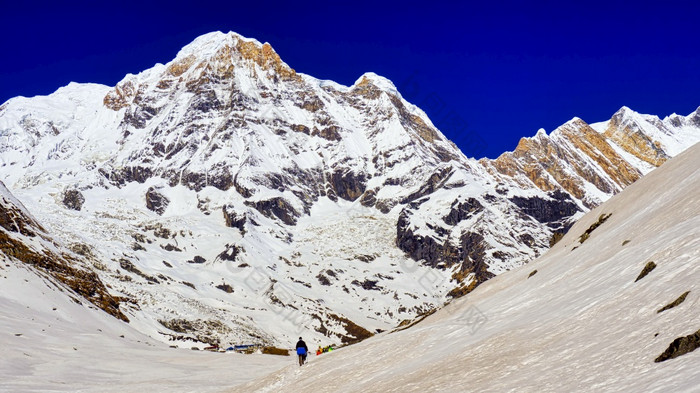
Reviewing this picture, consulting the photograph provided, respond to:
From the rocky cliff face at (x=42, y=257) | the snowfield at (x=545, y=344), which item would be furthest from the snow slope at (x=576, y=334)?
the rocky cliff face at (x=42, y=257)

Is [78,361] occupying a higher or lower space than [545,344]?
higher

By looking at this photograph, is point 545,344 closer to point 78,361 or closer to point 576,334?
point 576,334

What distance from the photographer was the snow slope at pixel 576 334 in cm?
1719

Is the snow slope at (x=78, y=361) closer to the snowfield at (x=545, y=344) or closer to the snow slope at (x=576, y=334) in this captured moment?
the snowfield at (x=545, y=344)

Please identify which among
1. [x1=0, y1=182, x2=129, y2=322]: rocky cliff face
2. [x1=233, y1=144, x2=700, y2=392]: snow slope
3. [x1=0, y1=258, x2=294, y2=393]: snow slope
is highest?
[x1=0, y1=182, x2=129, y2=322]: rocky cliff face

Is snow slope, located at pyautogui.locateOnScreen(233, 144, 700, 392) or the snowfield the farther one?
the snowfield

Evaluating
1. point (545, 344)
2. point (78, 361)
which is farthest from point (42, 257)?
point (545, 344)

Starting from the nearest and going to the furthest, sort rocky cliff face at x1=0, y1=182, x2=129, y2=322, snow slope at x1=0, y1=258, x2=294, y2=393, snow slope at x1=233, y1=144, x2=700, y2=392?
1. snow slope at x1=233, y1=144, x2=700, y2=392
2. snow slope at x1=0, y1=258, x2=294, y2=393
3. rocky cliff face at x1=0, y1=182, x2=129, y2=322

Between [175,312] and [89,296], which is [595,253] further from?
[175,312]

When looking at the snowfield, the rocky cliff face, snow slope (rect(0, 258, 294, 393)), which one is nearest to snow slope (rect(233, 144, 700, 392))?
the snowfield

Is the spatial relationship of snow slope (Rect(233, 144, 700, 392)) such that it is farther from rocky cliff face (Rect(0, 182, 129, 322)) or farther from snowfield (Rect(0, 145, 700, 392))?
rocky cliff face (Rect(0, 182, 129, 322))

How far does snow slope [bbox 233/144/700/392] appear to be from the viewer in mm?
17188

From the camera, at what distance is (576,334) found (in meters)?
21.4

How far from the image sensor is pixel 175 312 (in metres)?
192
